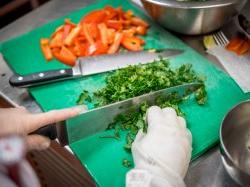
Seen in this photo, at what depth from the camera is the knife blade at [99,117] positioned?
35.4 inches

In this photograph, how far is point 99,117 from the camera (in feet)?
3.05

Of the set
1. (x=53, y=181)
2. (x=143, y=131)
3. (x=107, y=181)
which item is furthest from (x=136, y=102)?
(x=53, y=181)

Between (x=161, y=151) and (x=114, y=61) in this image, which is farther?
(x=114, y=61)

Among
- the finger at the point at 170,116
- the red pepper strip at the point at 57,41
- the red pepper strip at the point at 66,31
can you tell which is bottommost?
the finger at the point at 170,116

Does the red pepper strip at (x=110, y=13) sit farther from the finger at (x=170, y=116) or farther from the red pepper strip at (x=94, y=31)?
the finger at (x=170, y=116)

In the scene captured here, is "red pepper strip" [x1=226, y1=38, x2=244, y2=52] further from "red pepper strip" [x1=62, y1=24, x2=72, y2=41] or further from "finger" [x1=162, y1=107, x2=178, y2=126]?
"red pepper strip" [x1=62, y1=24, x2=72, y2=41]

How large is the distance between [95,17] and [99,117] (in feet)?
1.65

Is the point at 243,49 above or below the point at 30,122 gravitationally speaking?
below

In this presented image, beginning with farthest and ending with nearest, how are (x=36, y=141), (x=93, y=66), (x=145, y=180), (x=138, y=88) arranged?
1. (x=93, y=66)
2. (x=138, y=88)
3. (x=36, y=141)
4. (x=145, y=180)

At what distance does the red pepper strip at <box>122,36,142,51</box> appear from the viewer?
3.94 feet

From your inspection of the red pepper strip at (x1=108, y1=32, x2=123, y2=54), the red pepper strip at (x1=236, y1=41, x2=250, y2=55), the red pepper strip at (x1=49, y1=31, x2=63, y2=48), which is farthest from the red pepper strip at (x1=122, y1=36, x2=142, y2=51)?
the red pepper strip at (x1=236, y1=41, x2=250, y2=55)

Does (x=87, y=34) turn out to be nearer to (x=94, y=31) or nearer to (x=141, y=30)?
(x=94, y=31)

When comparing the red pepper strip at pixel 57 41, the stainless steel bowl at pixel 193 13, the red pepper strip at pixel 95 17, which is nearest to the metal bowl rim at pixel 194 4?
the stainless steel bowl at pixel 193 13

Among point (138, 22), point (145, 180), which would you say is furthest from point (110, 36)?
point (145, 180)
